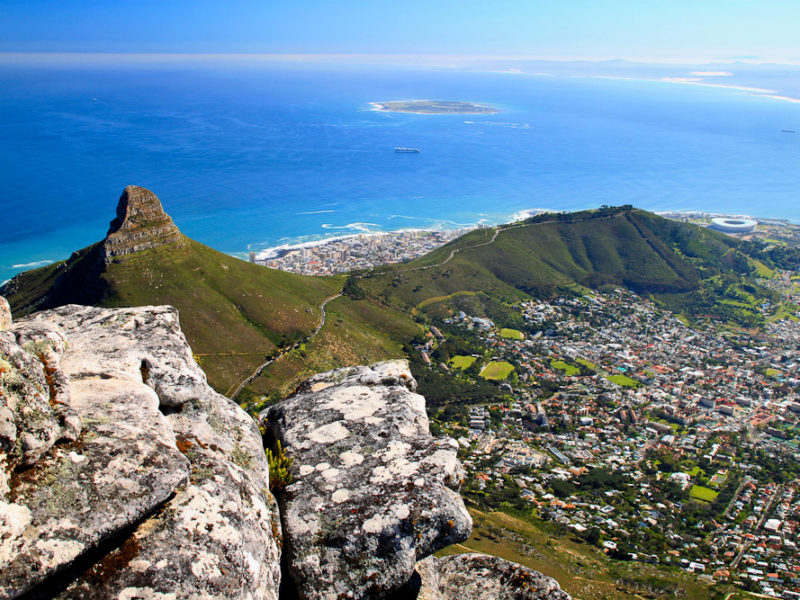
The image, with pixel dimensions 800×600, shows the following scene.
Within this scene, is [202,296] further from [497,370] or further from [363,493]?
[363,493]

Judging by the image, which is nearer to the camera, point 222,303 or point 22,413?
point 22,413

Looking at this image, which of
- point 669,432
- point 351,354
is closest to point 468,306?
point 351,354

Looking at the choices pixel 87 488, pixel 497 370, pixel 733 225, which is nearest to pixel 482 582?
pixel 87 488

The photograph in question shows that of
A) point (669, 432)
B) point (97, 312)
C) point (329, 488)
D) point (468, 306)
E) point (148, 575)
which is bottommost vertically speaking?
point (669, 432)

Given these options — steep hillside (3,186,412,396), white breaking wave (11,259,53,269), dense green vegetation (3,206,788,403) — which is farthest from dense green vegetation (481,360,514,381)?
white breaking wave (11,259,53,269)

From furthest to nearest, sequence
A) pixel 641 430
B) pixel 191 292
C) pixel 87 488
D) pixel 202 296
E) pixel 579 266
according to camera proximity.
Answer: pixel 579 266 < pixel 202 296 < pixel 191 292 < pixel 641 430 < pixel 87 488

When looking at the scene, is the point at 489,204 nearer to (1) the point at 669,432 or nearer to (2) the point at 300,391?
(1) the point at 669,432

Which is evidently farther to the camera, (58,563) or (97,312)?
(97,312)
